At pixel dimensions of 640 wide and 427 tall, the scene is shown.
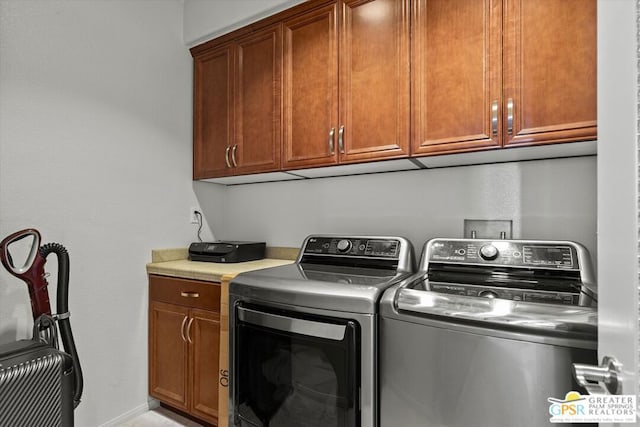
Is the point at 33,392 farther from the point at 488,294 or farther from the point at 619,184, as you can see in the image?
the point at 619,184

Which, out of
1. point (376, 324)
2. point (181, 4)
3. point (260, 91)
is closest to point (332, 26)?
point (260, 91)

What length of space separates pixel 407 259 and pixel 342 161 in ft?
1.95

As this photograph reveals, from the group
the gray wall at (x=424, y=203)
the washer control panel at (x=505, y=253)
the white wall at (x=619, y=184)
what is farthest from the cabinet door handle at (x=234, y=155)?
the white wall at (x=619, y=184)

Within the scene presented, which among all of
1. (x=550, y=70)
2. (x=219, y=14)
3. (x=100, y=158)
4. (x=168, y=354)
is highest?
(x=219, y=14)

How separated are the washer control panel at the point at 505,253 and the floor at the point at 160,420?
169 cm

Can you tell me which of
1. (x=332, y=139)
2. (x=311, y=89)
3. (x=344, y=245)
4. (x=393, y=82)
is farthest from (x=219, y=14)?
(x=344, y=245)

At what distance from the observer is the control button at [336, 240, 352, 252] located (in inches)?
74.3

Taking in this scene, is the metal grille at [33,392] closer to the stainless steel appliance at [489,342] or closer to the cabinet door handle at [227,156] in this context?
the stainless steel appliance at [489,342]

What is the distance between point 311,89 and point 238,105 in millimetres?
549

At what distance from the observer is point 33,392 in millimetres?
1209

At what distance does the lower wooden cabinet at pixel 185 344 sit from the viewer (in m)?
1.86

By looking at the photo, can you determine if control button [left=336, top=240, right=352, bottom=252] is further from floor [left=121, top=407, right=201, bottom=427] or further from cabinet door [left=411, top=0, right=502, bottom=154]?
floor [left=121, top=407, right=201, bottom=427]

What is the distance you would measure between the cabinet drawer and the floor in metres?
0.69

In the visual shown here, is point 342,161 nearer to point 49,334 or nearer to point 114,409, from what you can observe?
point 49,334
